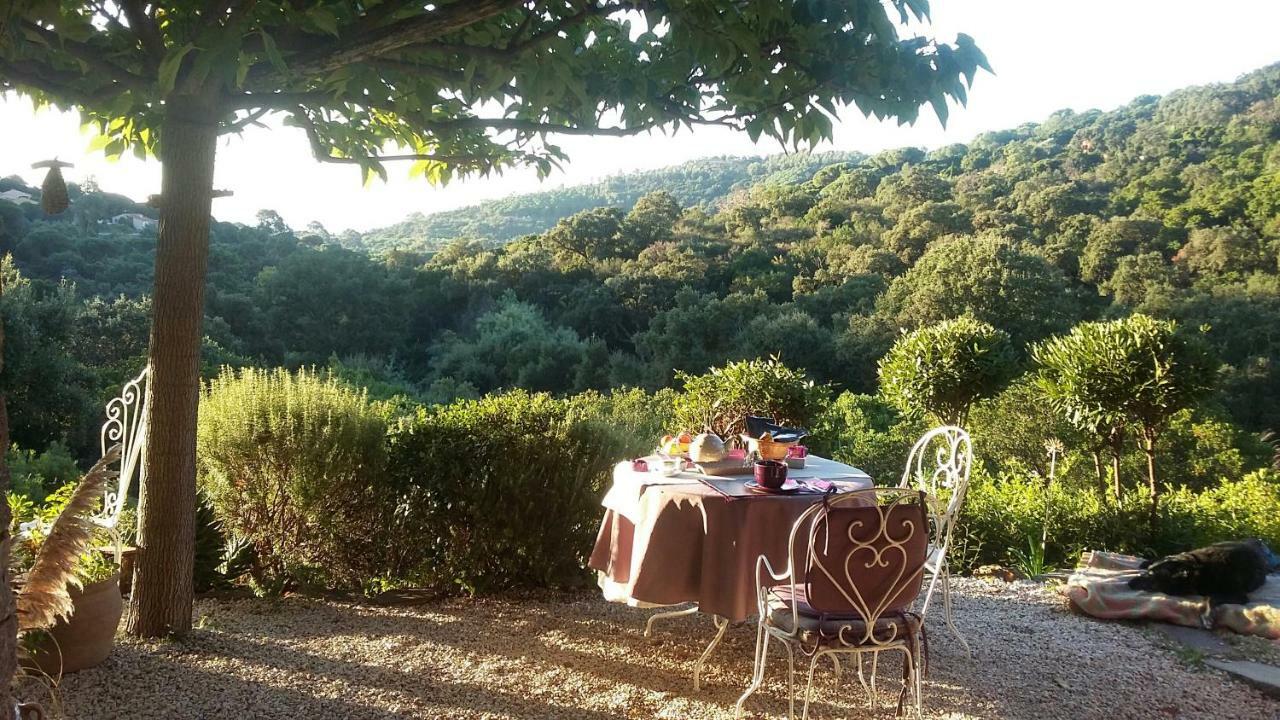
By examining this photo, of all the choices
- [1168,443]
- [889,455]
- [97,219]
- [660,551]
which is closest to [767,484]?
[660,551]

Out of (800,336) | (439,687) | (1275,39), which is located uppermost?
(1275,39)

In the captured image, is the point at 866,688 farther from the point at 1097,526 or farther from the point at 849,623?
the point at 1097,526

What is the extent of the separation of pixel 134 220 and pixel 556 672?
16.2 meters

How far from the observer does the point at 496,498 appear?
4.27 metres

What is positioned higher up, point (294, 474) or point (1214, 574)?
point (294, 474)

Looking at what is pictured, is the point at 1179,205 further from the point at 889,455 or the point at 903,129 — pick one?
the point at 903,129

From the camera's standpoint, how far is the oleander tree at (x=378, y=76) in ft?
7.89

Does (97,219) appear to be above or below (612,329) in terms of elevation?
above

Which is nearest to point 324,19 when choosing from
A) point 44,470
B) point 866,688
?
Answer: point 866,688

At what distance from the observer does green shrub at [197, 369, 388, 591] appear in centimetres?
418

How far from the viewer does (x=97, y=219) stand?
15.0 m

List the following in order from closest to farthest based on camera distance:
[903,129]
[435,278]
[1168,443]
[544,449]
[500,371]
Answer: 1. [903,129]
2. [544,449]
3. [1168,443]
4. [500,371]
5. [435,278]

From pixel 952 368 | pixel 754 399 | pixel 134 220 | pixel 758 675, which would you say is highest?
pixel 134 220

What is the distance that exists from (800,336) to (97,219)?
13289 millimetres
